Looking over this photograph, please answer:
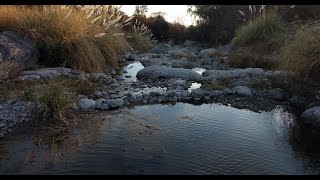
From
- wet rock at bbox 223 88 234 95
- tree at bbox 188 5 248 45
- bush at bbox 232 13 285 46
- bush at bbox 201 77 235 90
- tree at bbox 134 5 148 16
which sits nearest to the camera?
wet rock at bbox 223 88 234 95

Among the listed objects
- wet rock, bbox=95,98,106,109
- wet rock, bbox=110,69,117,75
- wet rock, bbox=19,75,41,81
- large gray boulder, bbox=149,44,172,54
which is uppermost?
large gray boulder, bbox=149,44,172,54

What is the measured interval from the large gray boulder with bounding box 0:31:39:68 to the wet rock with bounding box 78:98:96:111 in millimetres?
1921

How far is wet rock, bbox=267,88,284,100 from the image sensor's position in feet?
23.3

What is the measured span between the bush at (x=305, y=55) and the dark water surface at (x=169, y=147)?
1.55m

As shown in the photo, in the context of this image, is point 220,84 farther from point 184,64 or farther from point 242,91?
point 184,64

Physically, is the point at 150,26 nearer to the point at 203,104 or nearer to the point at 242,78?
the point at 242,78

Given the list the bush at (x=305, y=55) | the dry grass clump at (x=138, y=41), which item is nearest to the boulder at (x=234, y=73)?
the bush at (x=305, y=55)

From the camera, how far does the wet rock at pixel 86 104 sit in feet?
18.6

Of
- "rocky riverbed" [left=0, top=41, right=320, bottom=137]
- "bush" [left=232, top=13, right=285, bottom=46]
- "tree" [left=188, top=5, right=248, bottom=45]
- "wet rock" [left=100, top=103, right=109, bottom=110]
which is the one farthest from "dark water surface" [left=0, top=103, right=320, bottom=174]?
"tree" [left=188, top=5, right=248, bottom=45]

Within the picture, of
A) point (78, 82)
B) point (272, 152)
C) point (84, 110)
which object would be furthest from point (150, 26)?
point (272, 152)

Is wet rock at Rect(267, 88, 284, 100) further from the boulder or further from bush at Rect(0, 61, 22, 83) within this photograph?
bush at Rect(0, 61, 22, 83)

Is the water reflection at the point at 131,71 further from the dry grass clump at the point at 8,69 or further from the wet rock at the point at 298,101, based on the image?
the wet rock at the point at 298,101

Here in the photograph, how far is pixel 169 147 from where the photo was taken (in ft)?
14.3

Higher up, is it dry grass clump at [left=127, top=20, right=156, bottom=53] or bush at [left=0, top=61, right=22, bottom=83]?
dry grass clump at [left=127, top=20, right=156, bottom=53]
